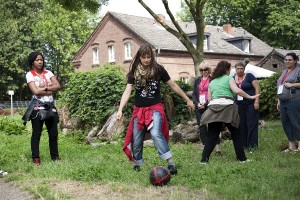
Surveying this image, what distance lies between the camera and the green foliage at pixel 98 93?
13.4 meters

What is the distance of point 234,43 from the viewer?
4769 cm

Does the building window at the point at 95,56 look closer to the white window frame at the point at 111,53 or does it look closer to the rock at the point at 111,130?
the white window frame at the point at 111,53

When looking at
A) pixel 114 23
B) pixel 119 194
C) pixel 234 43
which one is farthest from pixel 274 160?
pixel 234 43

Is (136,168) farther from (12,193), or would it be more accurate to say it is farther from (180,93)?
(12,193)

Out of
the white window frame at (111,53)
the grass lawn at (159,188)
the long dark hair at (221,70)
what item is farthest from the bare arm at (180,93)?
the white window frame at (111,53)

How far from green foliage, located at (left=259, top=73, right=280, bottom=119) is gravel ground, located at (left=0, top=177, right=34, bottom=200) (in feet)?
48.3

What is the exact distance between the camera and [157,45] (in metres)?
38.4

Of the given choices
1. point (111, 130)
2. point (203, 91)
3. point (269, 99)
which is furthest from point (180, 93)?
point (269, 99)

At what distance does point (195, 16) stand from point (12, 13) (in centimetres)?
3978

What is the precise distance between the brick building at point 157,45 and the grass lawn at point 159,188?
29.6 meters

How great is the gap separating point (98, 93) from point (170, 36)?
28202mm

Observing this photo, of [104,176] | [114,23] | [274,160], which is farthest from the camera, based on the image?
[114,23]

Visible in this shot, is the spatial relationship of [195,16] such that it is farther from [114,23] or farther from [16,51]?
[16,51]

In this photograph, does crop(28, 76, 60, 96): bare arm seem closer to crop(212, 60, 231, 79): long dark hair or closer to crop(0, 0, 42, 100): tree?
crop(212, 60, 231, 79): long dark hair
